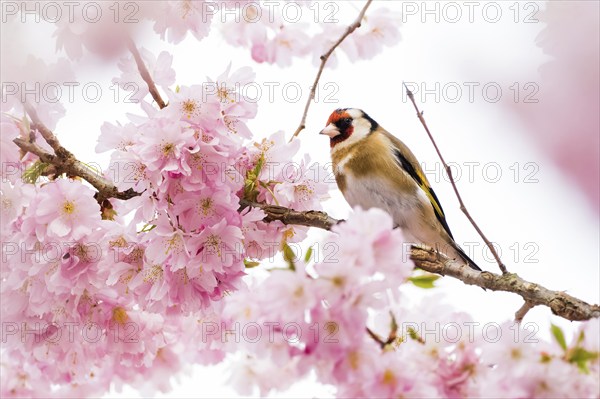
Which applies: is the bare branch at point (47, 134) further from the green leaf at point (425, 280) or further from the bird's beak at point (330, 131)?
the bird's beak at point (330, 131)

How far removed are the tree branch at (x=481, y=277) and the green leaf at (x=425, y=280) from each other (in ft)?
0.15

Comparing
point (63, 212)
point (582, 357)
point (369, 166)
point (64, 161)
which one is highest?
point (369, 166)

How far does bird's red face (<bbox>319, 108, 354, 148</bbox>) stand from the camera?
2.32 meters

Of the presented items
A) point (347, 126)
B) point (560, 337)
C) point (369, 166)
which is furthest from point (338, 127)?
point (560, 337)

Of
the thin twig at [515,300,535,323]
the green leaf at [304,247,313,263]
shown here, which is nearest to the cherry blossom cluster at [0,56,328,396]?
the green leaf at [304,247,313,263]

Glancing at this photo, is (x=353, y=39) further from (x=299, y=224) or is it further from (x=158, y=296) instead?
(x=158, y=296)

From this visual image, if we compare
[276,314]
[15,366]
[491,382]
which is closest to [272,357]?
[276,314]

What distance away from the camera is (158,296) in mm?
1459

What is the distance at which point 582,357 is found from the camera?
1.05m

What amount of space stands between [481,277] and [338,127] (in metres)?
1.10

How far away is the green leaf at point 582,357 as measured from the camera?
3.43ft

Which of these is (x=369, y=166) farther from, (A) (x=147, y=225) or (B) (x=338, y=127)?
(A) (x=147, y=225)

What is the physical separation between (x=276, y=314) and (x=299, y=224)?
1.58 ft

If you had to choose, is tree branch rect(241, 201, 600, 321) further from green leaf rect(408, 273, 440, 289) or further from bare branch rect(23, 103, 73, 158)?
bare branch rect(23, 103, 73, 158)
